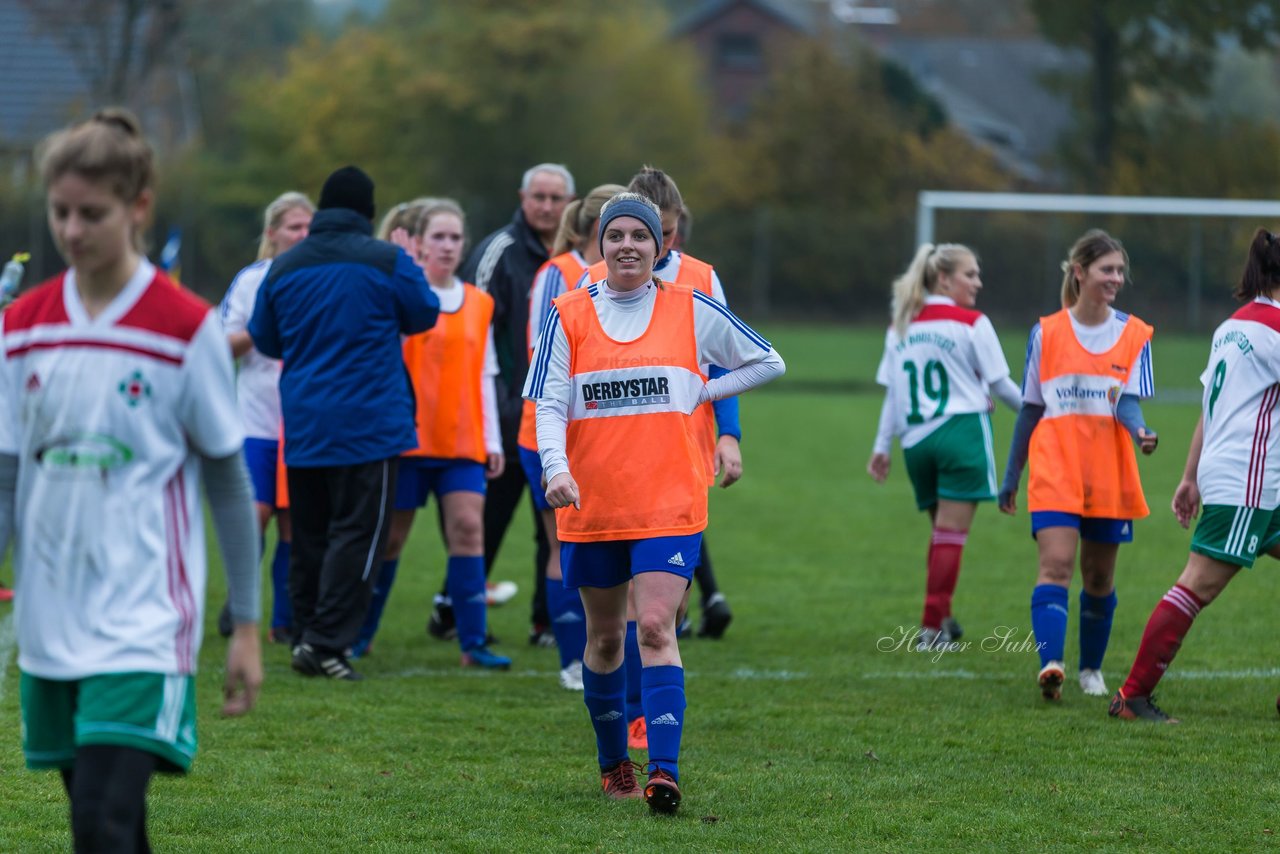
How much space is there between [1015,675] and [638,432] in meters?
3.16

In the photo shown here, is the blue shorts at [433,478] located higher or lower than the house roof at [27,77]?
lower

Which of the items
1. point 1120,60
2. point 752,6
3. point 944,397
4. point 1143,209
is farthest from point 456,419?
point 752,6

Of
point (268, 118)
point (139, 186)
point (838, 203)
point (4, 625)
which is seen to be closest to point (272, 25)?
point (268, 118)

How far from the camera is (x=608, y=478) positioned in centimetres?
510

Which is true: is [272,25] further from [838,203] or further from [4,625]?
[4,625]

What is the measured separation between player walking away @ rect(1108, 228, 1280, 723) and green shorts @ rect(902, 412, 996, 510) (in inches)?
70.3

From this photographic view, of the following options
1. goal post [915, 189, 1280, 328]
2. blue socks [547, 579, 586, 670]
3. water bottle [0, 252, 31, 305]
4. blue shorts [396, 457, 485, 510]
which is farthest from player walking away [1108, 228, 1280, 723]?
goal post [915, 189, 1280, 328]

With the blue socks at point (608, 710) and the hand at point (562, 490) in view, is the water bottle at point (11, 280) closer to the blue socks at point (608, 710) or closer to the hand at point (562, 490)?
the blue socks at point (608, 710)

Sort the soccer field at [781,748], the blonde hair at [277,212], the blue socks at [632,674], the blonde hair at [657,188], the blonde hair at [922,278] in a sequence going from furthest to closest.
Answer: the blonde hair at [922,278], the blonde hair at [277,212], the blue socks at [632,674], the blonde hair at [657,188], the soccer field at [781,748]

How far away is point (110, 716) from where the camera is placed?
3281mm

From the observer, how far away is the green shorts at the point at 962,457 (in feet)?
26.4

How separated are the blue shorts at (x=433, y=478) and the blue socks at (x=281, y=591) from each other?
861 mm

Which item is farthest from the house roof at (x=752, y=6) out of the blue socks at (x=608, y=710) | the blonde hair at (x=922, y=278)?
the blue socks at (x=608, y=710)

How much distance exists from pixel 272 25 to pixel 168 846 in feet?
234
